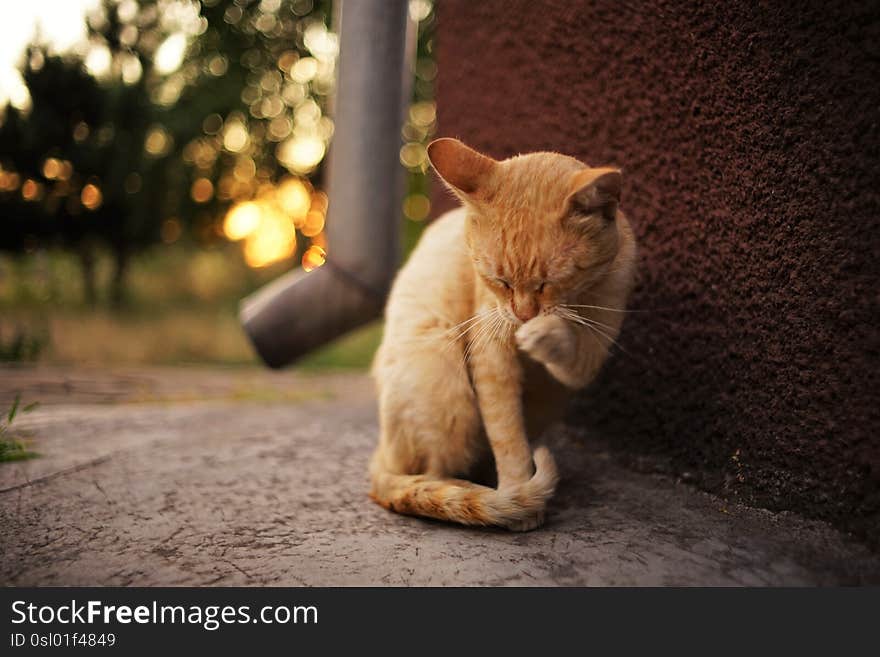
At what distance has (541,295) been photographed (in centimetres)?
189

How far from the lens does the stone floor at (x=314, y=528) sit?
165 cm

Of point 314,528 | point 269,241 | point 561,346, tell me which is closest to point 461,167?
point 561,346

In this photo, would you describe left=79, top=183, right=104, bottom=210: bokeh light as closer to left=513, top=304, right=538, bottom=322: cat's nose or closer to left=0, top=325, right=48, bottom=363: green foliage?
left=0, top=325, right=48, bottom=363: green foliage

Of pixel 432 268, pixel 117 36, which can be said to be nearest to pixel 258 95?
pixel 117 36

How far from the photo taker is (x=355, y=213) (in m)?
3.79

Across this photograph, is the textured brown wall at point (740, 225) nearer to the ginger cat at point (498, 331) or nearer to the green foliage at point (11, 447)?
the ginger cat at point (498, 331)

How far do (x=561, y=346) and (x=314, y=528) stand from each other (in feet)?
3.16

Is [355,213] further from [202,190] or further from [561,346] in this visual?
[202,190]

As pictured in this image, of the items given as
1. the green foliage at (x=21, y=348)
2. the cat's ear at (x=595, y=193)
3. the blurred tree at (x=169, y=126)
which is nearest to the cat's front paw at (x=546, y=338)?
the cat's ear at (x=595, y=193)

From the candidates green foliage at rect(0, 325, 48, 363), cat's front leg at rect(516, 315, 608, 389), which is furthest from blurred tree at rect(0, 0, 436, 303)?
cat's front leg at rect(516, 315, 608, 389)

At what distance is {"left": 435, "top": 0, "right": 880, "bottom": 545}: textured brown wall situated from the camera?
5.59 feet

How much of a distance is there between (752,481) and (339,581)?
1.34 m

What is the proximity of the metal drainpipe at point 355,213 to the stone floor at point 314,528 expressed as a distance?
0.91 metres
